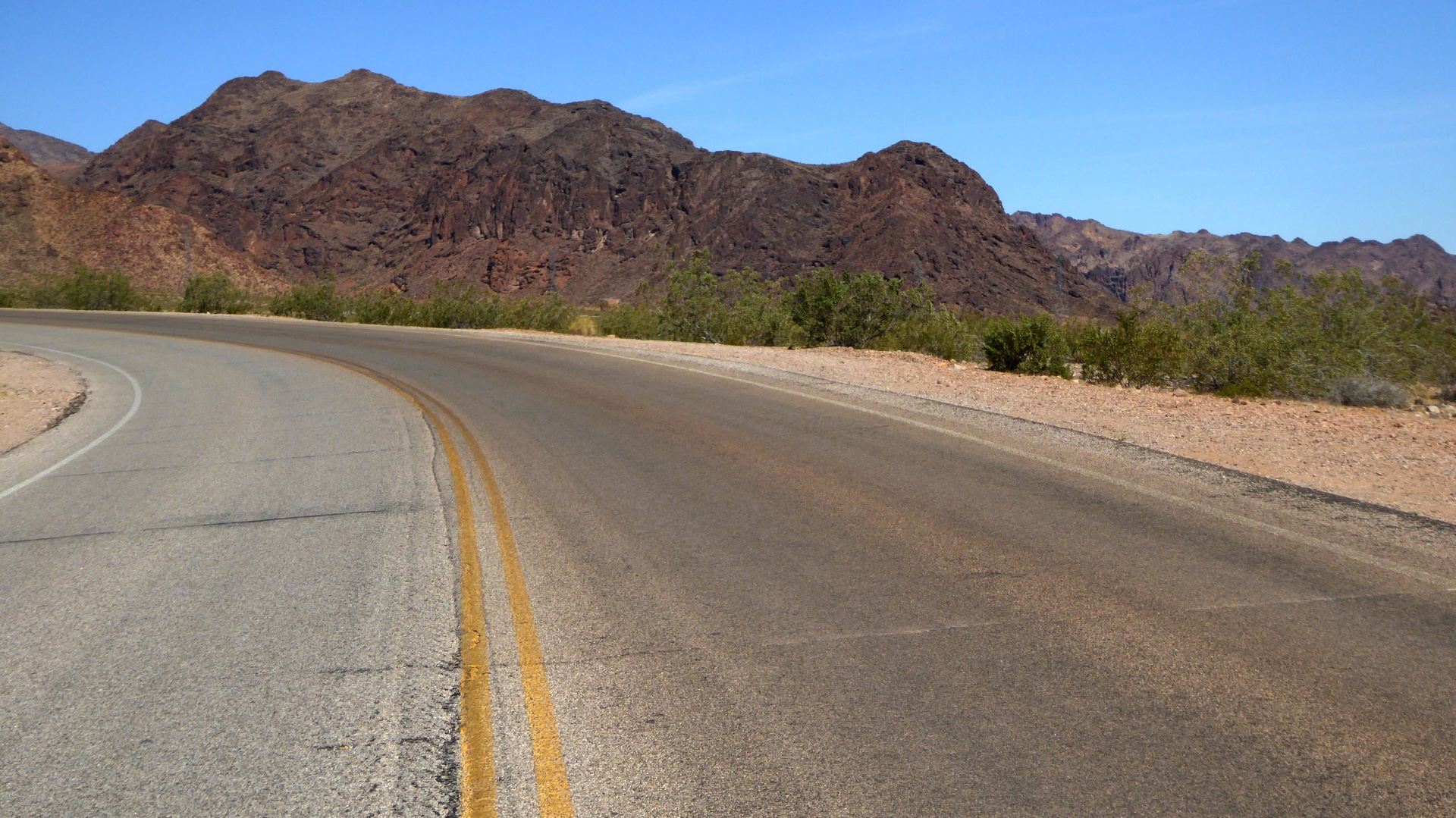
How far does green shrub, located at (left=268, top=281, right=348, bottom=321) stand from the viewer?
49.0m

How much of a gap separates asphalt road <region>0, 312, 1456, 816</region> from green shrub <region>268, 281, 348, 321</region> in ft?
134

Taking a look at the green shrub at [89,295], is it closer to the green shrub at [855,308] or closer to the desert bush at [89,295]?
the desert bush at [89,295]

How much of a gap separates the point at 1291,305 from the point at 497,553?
16529 millimetres

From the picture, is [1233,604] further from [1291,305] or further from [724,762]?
[1291,305]

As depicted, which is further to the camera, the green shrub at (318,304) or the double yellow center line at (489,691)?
the green shrub at (318,304)

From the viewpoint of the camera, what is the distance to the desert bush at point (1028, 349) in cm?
1848

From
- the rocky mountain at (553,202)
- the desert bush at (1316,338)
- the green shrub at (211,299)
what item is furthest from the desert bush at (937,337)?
the rocky mountain at (553,202)

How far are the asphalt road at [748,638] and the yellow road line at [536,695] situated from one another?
37mm

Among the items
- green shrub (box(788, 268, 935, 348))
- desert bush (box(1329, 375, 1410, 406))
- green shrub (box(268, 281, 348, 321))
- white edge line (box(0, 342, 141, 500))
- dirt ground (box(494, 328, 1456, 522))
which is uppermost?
green shrub (box(788, 268, 935, 348))

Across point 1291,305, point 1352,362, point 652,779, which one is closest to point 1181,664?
point 652,779

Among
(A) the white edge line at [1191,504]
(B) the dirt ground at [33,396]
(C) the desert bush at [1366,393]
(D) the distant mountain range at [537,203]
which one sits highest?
(D) the distant mountain range at [537,203]

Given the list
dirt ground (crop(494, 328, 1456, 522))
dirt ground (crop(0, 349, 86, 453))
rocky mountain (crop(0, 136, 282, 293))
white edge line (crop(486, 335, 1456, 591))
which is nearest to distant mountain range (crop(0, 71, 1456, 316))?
rocky mountain (crop(0, 136, 282, 293))

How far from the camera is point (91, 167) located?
160250 mm

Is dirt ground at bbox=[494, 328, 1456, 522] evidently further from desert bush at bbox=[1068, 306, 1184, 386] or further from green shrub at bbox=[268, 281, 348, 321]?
green shrub at bbox=[268, 281, 348, 321]
